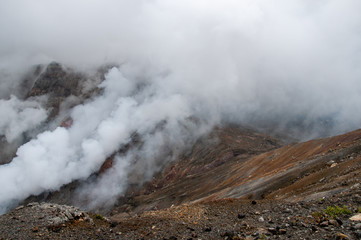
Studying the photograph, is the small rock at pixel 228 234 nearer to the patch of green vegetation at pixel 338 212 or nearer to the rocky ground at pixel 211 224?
the rocky ground at pixel 211 224

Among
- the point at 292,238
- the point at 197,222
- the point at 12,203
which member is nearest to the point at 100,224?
the point at 197,222

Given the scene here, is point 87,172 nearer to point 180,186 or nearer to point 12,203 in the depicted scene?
point 12,203

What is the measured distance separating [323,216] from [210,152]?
117668 mm

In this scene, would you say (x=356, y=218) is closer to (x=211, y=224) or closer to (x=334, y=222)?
(x=334, y=222)

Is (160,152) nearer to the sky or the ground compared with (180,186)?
nearer to the sky

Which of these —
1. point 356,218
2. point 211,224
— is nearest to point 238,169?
point 211,224

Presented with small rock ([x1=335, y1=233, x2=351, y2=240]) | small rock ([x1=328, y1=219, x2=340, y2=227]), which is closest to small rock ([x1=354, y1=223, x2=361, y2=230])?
small rock ([x1=328, y1=219, x2=340, y2=227])

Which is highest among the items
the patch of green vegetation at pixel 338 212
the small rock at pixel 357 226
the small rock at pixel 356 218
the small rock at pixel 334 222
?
the small rock at pixel 357 226

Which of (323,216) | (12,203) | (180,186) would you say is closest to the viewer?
(323,216)

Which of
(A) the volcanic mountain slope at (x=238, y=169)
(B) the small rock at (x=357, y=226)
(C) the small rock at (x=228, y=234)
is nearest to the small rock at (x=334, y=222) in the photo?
(B) the small rock at (x=357, y=226)

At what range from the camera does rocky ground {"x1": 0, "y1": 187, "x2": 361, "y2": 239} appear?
8.67 meters

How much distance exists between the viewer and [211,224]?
1255 cm

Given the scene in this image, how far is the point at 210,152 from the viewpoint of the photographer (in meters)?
127

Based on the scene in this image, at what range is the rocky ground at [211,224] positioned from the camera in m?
8.67
